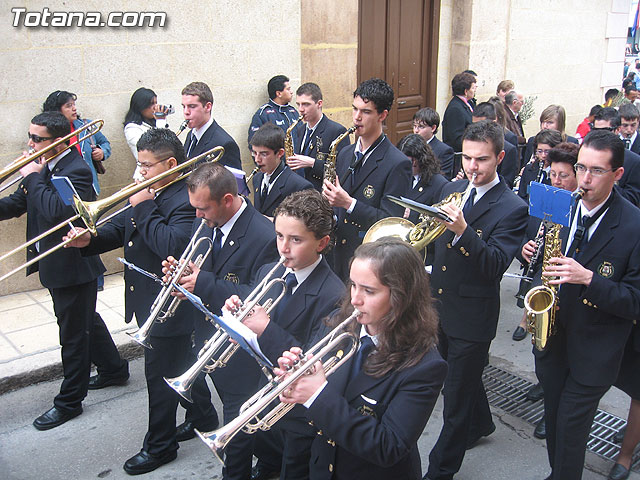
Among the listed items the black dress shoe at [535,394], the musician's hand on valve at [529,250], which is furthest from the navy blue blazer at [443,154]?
the musician's hand on valve at [529,250]

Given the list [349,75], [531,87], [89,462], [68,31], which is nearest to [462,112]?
[349,75]

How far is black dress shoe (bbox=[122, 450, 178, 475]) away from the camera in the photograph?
170 inches

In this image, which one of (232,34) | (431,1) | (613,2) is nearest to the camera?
(232,34)

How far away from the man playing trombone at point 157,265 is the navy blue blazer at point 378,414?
176cm

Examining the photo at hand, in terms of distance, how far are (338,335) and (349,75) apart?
23.9 feet

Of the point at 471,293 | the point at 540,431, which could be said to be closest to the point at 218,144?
the point at 471,293

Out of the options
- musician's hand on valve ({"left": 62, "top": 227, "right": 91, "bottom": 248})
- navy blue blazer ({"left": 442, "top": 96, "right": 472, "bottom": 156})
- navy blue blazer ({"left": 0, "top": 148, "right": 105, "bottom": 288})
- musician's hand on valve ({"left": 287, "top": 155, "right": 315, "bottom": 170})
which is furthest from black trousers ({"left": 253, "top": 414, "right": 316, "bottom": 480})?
navy blue blazer ({"left": 442, "top": 96, "right": 472, "bottom": 156})

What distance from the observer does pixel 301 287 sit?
327 centimetres

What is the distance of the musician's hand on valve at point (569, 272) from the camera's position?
3.40 metres

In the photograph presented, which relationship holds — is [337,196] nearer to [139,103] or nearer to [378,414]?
[378,414]

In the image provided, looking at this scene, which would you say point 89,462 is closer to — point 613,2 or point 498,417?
point 498,417

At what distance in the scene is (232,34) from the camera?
8.01 m

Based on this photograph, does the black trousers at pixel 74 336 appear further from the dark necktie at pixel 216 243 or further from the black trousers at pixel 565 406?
the black trousers at pixel 565 406

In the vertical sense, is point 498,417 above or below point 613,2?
below
